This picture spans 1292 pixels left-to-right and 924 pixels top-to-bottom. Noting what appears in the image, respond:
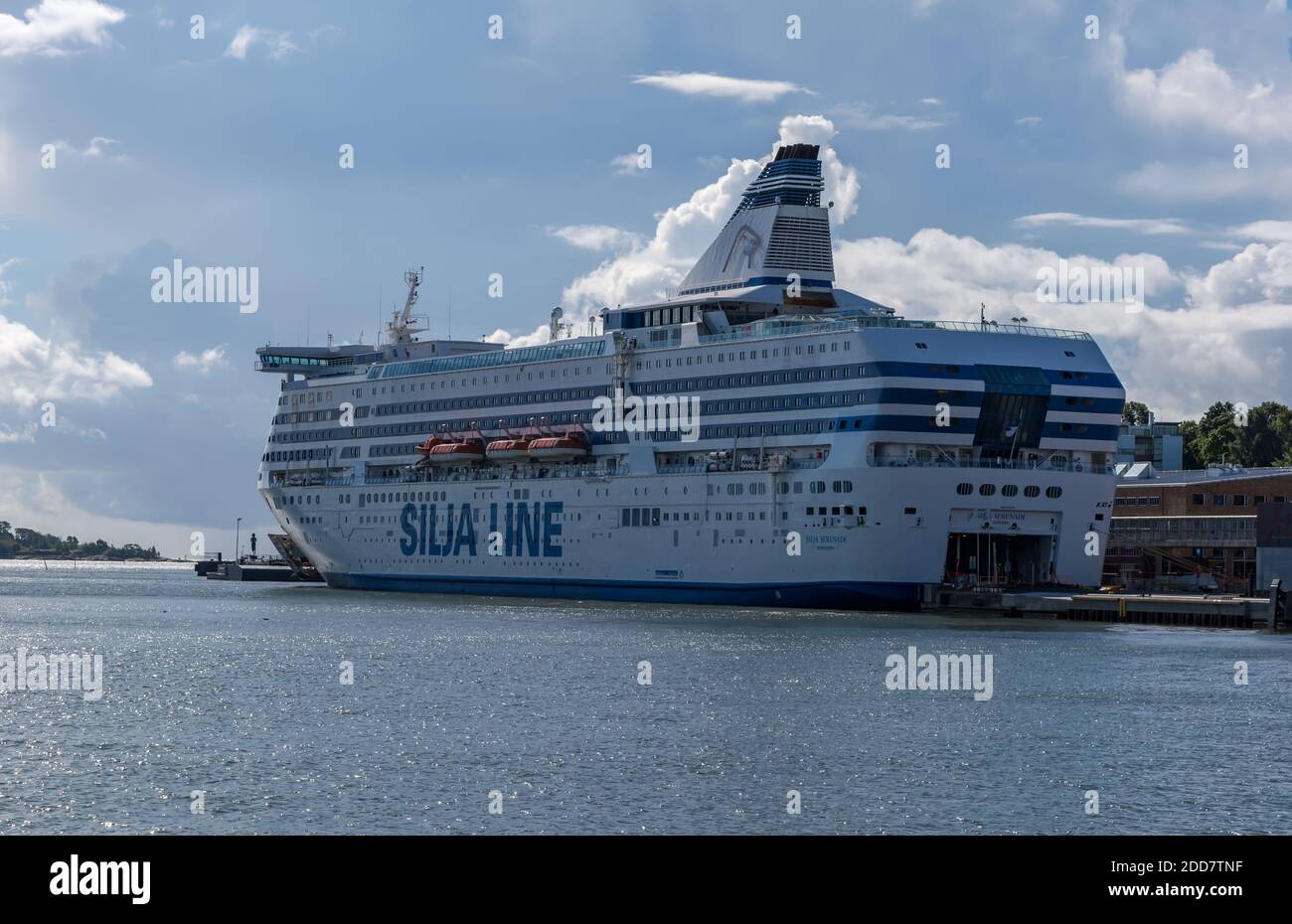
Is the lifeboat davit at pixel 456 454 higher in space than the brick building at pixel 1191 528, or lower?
higher

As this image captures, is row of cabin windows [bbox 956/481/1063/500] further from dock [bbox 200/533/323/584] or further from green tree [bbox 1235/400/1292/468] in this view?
green tree [bbox 1235/400/1292/468]

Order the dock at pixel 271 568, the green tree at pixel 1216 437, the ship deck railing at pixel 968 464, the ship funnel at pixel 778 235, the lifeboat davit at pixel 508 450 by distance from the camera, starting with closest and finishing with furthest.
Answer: the ship deck railing at pixel 968 464
the ship funnel at pixel 778 235
the lifeboat davit at pixel 508 450
the dock at pixel 271 568
the green tree at pixel 1216 437

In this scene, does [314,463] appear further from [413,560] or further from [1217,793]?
[1217,793]

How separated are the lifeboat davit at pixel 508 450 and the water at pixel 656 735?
27.7 meters

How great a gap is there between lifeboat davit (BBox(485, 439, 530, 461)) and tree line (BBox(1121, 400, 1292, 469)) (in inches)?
2632

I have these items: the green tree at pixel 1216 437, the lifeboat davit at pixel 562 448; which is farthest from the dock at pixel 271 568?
the green tree at pixel 1216 437

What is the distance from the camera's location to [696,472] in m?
78.6

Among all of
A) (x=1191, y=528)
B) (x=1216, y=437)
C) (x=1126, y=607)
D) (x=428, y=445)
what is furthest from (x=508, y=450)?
(x=1216, y=437)

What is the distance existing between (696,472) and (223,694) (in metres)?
37.4

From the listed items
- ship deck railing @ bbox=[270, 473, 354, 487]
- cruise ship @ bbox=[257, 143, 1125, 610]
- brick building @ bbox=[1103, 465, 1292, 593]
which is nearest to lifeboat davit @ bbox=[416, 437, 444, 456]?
cruise ship @ bbox=[257, 143, 1125, 610]

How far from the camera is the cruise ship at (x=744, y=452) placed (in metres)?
71.1

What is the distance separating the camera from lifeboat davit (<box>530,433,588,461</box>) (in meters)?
86.7

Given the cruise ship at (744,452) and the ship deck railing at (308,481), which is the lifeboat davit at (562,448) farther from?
the ship deck railing at (308,481)
